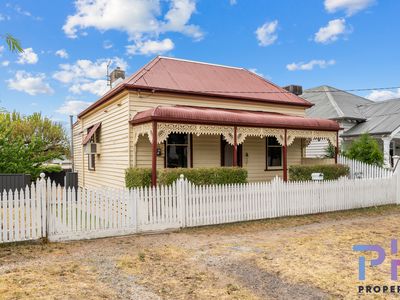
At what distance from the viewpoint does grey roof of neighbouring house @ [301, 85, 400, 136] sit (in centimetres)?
2292

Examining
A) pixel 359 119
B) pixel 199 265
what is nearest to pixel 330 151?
pixel 359 119

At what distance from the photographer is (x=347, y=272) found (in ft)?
18.9

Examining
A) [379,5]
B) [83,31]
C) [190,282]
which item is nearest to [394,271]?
[190,282]

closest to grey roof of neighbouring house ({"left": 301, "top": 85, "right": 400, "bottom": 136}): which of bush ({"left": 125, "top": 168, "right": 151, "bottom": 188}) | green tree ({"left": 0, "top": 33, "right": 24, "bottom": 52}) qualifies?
bush ({"left": 125, "top": 168, "right": 151, "bottom": 188})

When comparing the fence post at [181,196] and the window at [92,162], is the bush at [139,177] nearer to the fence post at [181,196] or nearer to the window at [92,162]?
the fence post at [181,196]

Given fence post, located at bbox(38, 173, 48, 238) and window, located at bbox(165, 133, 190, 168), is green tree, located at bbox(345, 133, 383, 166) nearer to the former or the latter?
window, located at bbox(165, 133, 190, 168)

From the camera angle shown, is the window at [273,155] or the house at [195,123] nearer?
the house at [195,123]

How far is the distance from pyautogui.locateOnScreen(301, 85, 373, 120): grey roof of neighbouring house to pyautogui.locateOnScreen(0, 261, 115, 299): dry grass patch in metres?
22.2

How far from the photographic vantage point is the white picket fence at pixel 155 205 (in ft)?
25.2

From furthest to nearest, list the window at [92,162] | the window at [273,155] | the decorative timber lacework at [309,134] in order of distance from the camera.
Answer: the window at [92,162], the window at [273,155], the decorative timber lacework at [309,134]

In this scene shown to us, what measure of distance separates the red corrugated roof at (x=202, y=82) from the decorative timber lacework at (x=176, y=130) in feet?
5.88

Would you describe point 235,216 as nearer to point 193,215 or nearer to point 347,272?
point 193,215
